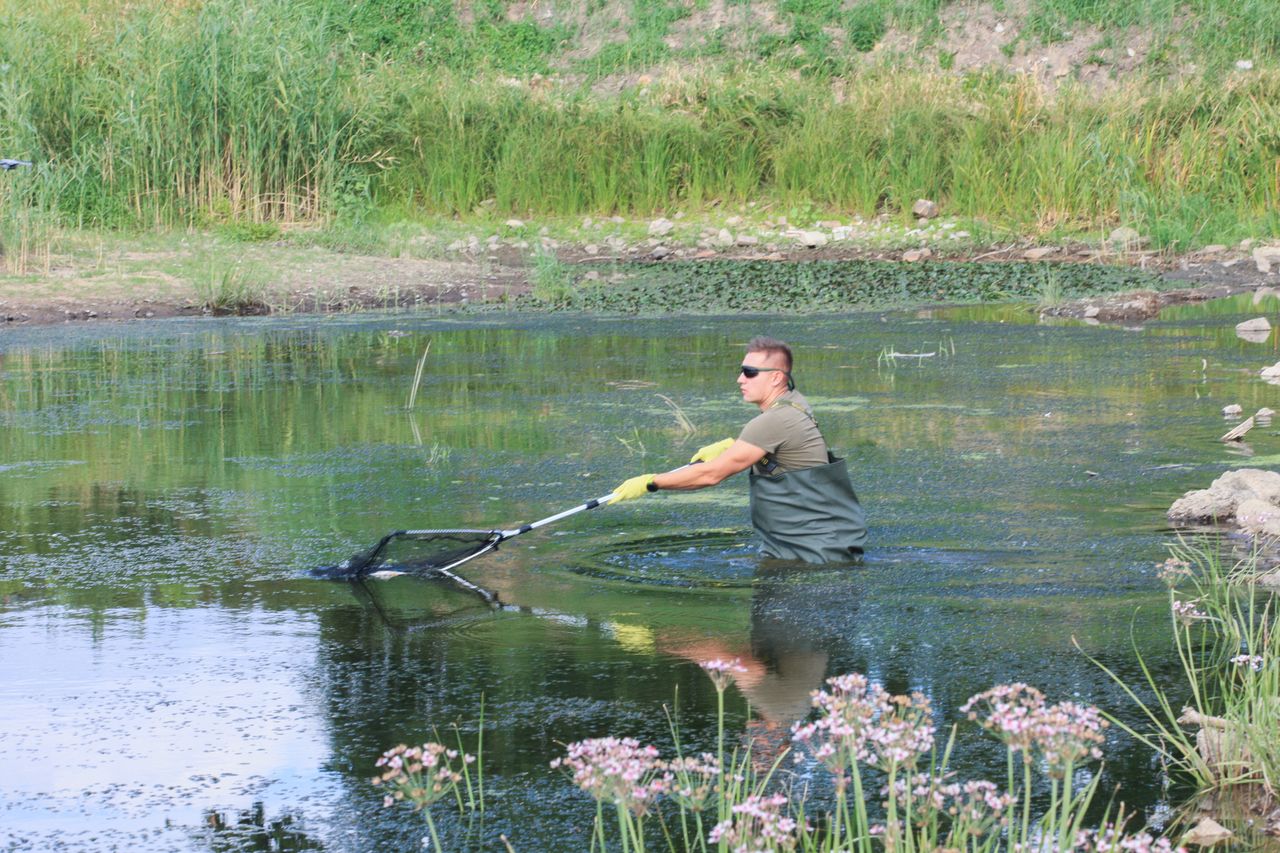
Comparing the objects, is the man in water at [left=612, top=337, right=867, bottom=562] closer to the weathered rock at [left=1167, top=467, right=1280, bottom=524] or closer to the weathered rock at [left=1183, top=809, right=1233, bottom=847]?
the weathered rock at [left=1167, top=467, right=1280, bottom=524]

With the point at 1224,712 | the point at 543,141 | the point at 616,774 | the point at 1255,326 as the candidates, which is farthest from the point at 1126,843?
the point at 543,141

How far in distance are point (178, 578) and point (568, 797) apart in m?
3.09

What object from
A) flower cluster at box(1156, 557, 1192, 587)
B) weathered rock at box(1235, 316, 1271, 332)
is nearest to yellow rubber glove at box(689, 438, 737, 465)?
flower cluster at box(1156, 557, 1192, 587)

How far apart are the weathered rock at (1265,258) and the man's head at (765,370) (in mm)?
12978

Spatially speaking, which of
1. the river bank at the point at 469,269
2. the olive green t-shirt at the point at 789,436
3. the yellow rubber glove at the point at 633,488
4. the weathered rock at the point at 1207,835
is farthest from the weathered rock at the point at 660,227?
the weathered rock at the point at 1207,835

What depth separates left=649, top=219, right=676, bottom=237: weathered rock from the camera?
21938 mm

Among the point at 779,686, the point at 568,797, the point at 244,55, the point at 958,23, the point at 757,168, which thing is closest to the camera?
the point at 568,797

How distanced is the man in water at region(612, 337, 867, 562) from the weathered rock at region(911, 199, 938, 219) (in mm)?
14917

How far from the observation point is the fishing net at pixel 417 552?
708 centimetres

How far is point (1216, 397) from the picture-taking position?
11.1 metres

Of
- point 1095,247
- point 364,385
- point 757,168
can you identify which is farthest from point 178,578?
point 757,168

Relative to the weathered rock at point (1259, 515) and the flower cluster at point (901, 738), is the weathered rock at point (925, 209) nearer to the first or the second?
the weathered rock at point (1259, 515)

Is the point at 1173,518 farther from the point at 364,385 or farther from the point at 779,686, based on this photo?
the point at 364,385

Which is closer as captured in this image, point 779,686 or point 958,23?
point 779,686
